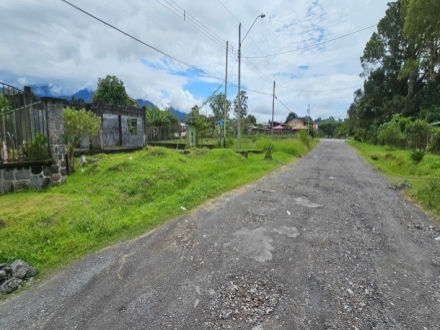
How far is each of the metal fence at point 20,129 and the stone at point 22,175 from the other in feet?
0.89

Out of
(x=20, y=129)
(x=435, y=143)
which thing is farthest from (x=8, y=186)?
(x=435, y=143)

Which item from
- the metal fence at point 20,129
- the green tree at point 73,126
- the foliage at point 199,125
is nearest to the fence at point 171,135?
the foliage at point 199,125

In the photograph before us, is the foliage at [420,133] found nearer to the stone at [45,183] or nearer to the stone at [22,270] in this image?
the stone at [45,183]

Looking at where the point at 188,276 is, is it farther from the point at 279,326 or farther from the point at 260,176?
the point at 260,176

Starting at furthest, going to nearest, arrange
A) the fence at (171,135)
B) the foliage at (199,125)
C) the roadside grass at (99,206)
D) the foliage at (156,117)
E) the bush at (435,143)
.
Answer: the foliage at (156,117)
the fence at (171,135)
the foliage at (199,125)
the bush at (435,143)
the roadside grass at (99,206)

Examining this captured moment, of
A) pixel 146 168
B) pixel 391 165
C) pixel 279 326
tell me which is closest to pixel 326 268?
pixel 279 326

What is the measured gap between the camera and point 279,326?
2.20m

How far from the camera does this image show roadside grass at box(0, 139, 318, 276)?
3.75 meters

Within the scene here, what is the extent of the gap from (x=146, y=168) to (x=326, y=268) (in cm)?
567

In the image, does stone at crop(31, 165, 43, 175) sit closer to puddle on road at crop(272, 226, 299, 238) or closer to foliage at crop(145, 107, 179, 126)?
puddle on road at crop(272, 226, 299, 238)

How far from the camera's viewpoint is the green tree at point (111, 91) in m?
27.0

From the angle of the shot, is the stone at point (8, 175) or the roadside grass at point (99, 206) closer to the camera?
the roadside grass at point (99, 206)

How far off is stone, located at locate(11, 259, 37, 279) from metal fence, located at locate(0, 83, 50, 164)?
145 inches

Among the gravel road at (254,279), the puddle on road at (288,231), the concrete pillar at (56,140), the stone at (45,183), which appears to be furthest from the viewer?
the concrete pillar at (56,140)
